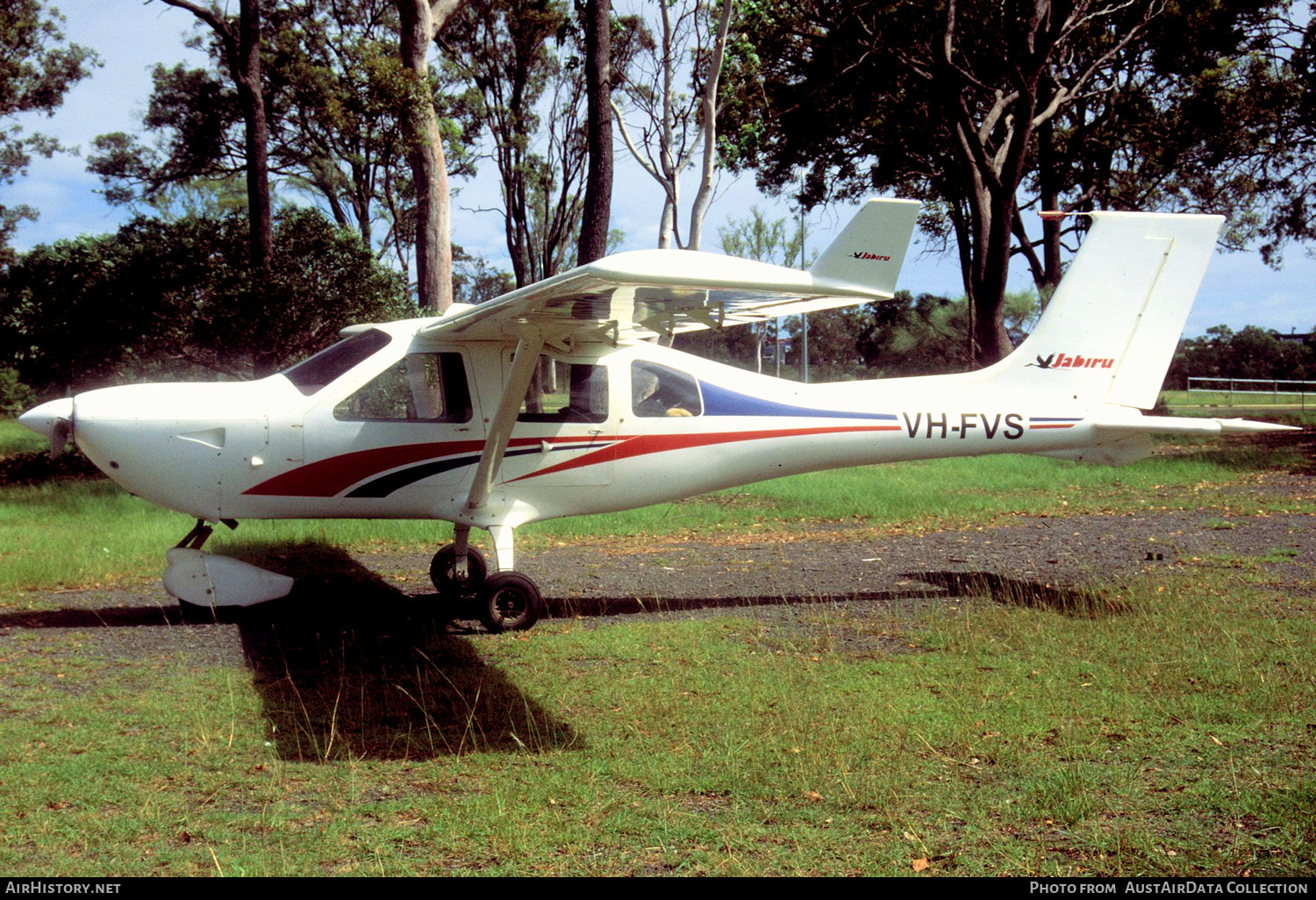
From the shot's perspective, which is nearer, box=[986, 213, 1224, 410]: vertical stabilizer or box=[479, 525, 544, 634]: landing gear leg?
box=[479, 525, 544, 634]: landing gear leg

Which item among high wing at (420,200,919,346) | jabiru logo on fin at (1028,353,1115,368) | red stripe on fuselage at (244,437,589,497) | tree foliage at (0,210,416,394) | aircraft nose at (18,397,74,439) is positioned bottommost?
red stripe on fuselage at (244,437,589,497)

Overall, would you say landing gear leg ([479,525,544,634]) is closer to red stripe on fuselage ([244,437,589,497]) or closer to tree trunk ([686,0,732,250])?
red stripe on fuselage ([244,437,589,497])

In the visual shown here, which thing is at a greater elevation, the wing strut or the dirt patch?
the wing strut

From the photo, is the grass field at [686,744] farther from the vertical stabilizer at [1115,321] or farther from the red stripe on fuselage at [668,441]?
the vertical stabilizer at [1115,321]

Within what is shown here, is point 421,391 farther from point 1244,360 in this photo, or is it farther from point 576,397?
point 1244,360

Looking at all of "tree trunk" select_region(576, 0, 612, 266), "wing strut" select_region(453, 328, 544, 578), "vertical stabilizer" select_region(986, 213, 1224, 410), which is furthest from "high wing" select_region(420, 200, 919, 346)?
"tree trunk" select_region(576, 0, 612, 266)

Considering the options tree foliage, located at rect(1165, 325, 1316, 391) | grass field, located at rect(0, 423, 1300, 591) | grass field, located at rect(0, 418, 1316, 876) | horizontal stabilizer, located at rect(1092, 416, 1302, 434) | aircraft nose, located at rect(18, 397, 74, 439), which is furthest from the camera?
tree foliage, located at rect(1165, 325, 1316, 391)

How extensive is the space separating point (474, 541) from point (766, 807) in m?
7.67

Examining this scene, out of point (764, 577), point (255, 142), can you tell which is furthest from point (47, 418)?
point (255, 142)

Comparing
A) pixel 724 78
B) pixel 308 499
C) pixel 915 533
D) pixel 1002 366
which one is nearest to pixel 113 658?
pixel 308 499

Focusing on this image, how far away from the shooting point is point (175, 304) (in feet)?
58.0

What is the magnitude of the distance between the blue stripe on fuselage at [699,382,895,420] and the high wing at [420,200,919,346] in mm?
586

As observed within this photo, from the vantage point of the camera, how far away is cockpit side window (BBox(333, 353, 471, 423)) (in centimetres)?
785
